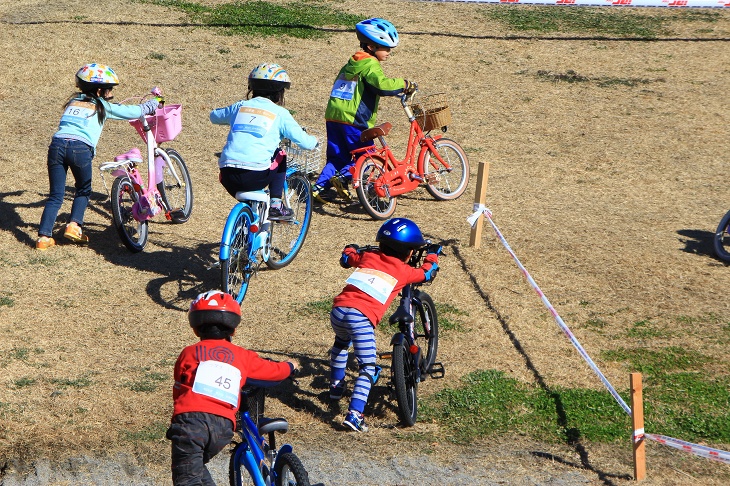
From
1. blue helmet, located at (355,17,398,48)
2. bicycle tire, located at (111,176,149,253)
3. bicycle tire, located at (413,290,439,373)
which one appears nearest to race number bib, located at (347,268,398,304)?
bicycle tire, located at (413,290,439,373)

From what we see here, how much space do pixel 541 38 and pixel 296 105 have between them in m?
5.90

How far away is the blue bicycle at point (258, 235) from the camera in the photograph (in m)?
7.63

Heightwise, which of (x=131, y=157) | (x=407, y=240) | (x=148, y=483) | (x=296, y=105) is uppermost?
(x=296, y=105)

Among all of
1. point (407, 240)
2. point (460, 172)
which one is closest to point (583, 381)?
point (407, 240)

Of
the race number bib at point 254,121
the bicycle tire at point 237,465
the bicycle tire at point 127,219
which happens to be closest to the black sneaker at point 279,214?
the race number bib at point 254,121

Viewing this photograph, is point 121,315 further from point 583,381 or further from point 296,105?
point 296,105

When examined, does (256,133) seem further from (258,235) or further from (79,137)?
(79,137)

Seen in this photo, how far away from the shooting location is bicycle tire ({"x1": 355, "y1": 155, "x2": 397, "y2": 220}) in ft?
33.5

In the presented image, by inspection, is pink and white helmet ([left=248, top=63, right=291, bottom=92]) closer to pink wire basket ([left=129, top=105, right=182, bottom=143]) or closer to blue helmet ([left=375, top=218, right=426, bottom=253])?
pink wire basket ([left=129, top=105, right=182, bottom=143])

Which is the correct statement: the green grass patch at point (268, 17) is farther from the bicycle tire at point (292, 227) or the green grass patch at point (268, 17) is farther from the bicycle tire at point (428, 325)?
the bicycle tire at point (428, 325)

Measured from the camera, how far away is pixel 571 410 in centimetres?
681

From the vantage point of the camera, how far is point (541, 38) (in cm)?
1714

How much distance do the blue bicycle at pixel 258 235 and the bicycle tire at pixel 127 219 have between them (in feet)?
4.65

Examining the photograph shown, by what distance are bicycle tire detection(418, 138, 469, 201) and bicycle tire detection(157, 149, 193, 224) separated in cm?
293
